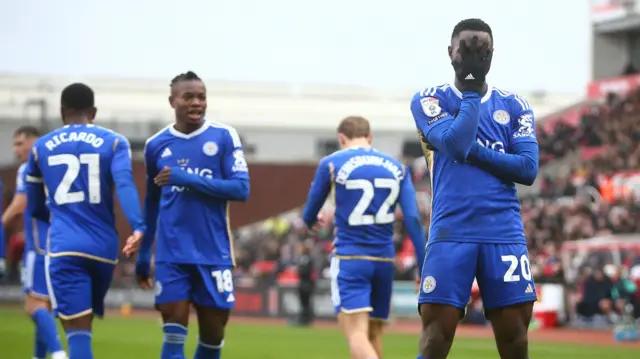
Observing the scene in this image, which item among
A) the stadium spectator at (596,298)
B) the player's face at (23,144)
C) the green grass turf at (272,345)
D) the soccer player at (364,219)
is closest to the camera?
the soccer player at (364,219)

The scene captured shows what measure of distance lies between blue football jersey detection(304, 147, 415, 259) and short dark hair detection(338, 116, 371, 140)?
17 centimetres

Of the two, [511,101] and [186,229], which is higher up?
[511,101]

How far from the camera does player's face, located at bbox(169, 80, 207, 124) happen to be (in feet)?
31.1

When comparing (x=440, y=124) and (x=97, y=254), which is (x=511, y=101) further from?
(x=97, y=254)

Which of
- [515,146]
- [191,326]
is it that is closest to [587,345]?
[191,326]

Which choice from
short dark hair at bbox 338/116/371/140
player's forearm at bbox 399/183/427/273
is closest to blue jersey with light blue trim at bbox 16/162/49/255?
short dark hair at bbox 338/116/371/140

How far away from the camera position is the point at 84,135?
31.9 feet

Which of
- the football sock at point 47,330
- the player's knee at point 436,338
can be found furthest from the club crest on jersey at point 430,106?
the football sock at point 47,330

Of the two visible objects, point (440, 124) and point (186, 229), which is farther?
point (186, 229)

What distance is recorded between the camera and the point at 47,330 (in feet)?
39.4

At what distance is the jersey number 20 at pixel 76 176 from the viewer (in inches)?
381

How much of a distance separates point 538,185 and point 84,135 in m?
31.5

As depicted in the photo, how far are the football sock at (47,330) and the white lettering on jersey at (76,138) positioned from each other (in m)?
2.53

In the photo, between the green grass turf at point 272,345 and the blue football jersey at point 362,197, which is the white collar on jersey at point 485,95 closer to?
the blue football jersey at point 362,197
